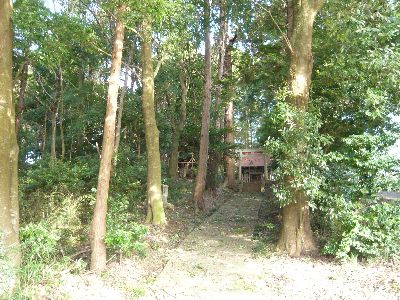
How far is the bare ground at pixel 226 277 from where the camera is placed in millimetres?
5852

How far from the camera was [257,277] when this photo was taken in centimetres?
675

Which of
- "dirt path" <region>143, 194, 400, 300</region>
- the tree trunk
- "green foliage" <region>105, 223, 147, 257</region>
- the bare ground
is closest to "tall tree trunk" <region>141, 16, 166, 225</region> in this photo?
the bare ground

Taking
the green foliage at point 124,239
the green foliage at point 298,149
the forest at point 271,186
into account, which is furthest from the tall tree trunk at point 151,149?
the green foliage at point 298,149

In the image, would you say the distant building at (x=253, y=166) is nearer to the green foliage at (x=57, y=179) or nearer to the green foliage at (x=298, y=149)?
the green foliage at (x=57, y=179)

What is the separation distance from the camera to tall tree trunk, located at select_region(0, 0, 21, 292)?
5.74 m

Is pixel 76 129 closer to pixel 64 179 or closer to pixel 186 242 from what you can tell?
pixel 64 179

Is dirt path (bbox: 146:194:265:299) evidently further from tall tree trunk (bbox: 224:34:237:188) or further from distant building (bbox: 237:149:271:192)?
distant building (bbox: 237:149:271:192)

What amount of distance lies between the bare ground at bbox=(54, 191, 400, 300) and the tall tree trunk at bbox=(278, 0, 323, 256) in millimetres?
452

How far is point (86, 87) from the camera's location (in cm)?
1817

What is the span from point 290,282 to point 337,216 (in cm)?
175

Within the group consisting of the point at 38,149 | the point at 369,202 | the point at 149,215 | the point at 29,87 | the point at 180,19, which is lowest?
the point at 149,215

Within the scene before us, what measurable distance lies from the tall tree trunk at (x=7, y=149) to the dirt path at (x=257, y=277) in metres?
2.34

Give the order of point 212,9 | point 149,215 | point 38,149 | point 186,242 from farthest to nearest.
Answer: point 38,149, point 212,9, point 149,215, point 186,242

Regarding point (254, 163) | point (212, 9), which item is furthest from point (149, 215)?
point (254, 163)
